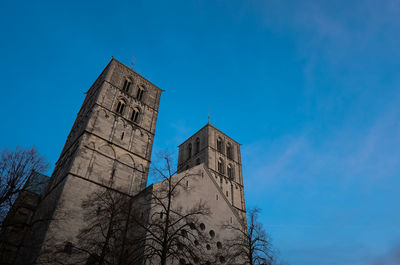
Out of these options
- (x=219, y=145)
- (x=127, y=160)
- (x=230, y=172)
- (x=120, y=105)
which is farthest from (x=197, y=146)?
(x=127, y=160)

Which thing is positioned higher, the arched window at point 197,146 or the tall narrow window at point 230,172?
the arched window at point 197,146

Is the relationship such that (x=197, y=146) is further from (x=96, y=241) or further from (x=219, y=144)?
(x=96, y=241)

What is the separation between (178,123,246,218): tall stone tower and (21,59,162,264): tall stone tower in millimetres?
12475

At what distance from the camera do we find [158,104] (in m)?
34.8

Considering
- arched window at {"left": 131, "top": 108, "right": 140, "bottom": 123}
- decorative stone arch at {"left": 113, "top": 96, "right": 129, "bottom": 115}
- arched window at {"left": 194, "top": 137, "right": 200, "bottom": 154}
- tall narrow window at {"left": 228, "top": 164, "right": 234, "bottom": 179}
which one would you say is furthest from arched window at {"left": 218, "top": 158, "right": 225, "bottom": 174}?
decorative stone arch at {"left": 113, "top": 96, "right": 129, "bottom": 115}

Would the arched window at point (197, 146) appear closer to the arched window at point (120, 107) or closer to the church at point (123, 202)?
the church at point (123, 202)

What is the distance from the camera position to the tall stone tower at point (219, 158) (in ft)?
129

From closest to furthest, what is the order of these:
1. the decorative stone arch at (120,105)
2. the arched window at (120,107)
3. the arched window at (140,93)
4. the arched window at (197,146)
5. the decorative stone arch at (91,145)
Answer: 1. the decorative stone arch at (91,145)
2. the decorative stone arch at (120,105)
3. the arched window at (120,107)
4. the arched window at (140,93)
5. the arched window at (197,146)

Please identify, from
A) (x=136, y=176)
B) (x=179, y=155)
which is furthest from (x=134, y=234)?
(x=179, y=155)

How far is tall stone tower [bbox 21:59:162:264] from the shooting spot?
19562 millimetres

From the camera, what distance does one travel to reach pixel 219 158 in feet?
141

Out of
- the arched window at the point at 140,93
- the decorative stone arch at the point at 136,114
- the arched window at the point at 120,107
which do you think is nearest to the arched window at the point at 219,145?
the arched window at the point at 140,93

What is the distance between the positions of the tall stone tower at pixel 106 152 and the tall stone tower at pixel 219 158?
40.9 ft

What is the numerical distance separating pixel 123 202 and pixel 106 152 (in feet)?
21.5
